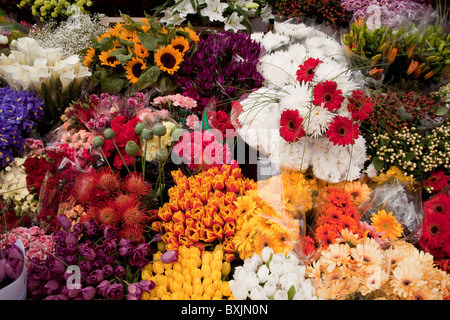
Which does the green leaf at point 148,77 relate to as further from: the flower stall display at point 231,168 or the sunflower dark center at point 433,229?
the sunflower dark center at point 433,229

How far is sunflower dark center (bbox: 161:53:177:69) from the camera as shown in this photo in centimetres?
167

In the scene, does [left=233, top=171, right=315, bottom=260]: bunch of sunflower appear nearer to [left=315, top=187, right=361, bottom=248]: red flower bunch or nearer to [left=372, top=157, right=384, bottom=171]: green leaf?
[left=315, top=187, right=361, bottom=248]: red flower bunch

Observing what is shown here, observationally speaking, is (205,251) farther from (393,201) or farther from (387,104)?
(387,104)

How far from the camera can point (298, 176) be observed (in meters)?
1.28

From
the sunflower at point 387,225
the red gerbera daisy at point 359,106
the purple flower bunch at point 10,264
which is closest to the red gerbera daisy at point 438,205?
the sunflower at point 387,225

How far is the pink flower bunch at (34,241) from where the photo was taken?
1.02 m

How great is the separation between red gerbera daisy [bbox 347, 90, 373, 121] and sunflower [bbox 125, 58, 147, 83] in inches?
44.1

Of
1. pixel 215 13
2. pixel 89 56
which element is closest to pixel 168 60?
pixel 89 56

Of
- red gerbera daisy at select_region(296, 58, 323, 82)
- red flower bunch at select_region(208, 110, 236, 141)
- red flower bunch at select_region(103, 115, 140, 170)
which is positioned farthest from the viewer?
red flower bunch at select_region(208, 110, 236, 141)

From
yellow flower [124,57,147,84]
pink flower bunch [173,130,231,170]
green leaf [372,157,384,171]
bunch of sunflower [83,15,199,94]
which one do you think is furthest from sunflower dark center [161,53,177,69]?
green leaf [372,157,384,171]

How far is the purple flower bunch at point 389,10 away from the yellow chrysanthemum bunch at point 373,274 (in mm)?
1270

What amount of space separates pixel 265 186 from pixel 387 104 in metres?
0.66

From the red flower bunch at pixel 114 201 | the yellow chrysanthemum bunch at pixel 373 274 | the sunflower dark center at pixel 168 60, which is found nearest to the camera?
the yellow chrysanthemum bunch at pixel 373 274

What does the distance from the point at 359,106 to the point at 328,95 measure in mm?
136
